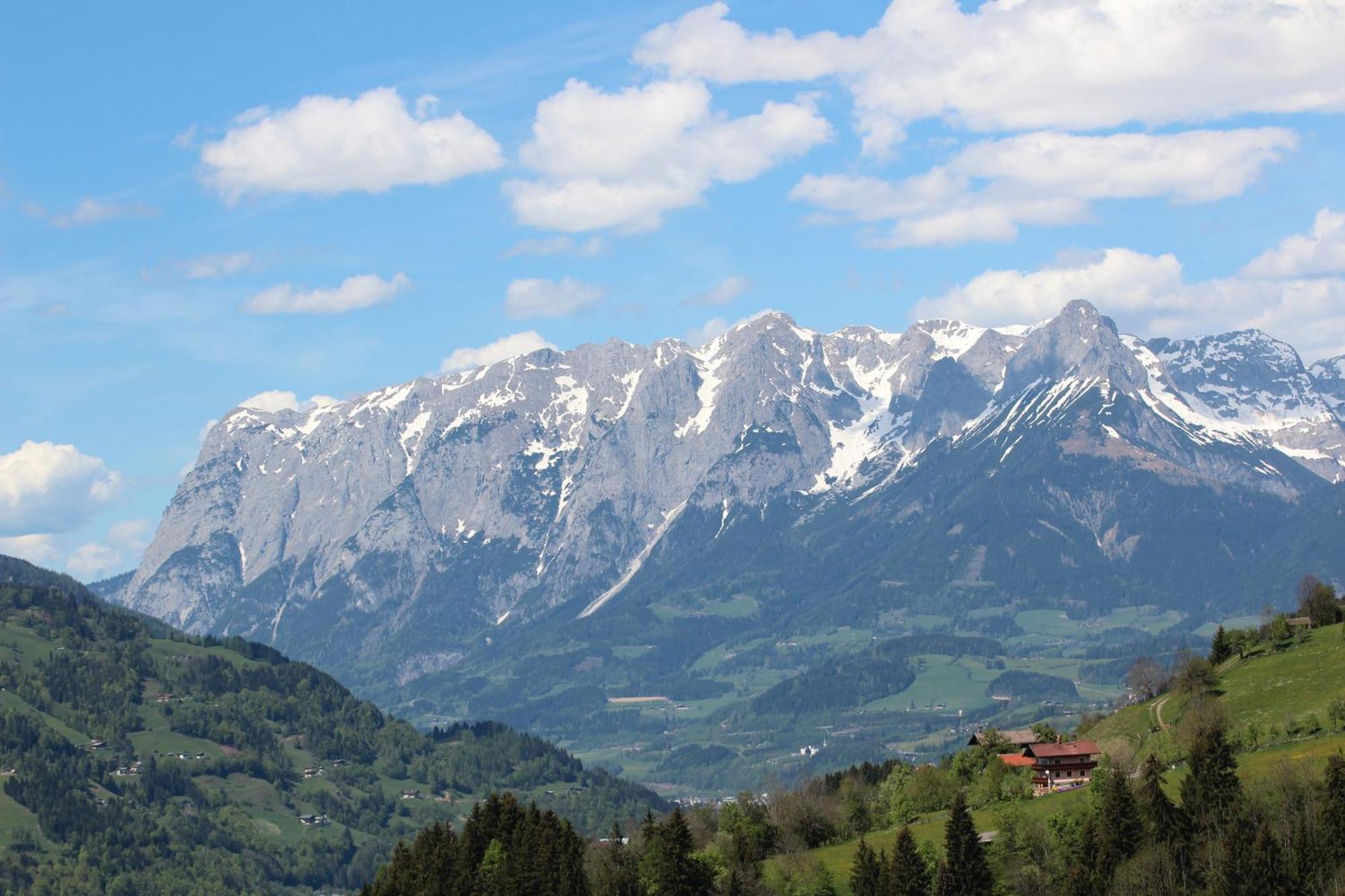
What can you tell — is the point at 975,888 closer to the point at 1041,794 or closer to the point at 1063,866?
the point at 1063,866

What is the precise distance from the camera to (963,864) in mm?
158875

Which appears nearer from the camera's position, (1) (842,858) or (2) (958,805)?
(2) (958,805)

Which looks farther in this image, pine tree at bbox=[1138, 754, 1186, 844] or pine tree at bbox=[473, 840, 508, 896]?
pine tree at bbox=[473, 840, 508, 896]

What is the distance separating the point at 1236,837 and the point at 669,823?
5347 centimetres

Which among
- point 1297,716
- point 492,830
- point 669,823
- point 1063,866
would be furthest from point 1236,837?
point 492,830

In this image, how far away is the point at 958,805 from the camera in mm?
163500

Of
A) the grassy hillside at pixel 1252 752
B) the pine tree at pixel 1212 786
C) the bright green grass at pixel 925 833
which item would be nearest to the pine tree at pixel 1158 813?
the pine tree at pixel 1212 786

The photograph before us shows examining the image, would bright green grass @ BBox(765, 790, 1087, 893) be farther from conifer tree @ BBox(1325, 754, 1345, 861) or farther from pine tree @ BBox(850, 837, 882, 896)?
conifer tree @ BBox(1325, 754, 1345, 861)

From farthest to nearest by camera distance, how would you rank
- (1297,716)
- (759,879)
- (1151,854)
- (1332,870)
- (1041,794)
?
(1041,794), (1297,716), (759,879), (1151,854), (1332,870)

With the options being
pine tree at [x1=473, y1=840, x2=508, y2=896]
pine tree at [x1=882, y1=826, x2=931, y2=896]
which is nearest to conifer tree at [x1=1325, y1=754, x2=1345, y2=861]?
pine tree at [x1=882, y1=826, x2=931, y2=896]

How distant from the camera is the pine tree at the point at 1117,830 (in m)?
156

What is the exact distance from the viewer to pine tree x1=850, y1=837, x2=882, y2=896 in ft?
536

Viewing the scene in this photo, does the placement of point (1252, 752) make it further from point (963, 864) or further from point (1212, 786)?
point (963, 864)

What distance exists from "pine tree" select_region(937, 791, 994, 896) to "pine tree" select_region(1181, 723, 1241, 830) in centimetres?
1841
